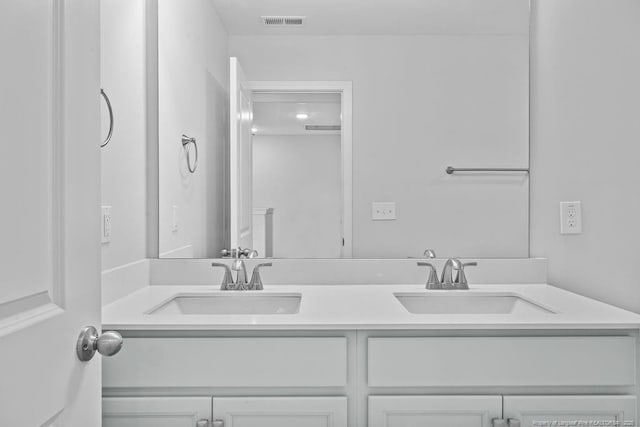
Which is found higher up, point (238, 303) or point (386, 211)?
point (386, 211)

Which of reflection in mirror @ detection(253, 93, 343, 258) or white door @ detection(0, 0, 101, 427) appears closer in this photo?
white door @ detection(0, 0, 101, 427)

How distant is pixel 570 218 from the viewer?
1541 millimetres

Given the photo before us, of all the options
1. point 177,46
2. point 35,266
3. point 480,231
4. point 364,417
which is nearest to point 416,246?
point 480,231

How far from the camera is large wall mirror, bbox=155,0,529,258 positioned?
172cm

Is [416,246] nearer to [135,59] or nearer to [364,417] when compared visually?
[364,417]

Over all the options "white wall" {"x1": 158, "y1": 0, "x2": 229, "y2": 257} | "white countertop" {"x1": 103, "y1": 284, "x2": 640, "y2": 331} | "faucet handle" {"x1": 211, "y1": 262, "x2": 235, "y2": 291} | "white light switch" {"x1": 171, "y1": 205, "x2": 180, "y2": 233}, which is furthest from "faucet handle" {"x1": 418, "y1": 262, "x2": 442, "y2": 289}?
"white light switch" {"x1": 171, "y1": 205, "x2": 180, "y2": 233}

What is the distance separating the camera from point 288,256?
5.66ft

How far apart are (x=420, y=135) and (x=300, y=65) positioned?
0.51 meters

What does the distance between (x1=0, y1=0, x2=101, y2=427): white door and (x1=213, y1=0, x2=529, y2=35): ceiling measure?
104 centimetres

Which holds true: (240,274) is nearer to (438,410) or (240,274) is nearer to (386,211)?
(386,211)

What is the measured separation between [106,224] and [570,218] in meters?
1.48

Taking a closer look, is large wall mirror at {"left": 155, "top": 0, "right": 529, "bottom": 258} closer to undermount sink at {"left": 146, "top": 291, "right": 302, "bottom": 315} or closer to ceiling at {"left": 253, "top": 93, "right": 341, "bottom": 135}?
ceiling at {"left": 253, "top": 93, "right": 341, "bottom": 135}

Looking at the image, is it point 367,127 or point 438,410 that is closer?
point 438,410

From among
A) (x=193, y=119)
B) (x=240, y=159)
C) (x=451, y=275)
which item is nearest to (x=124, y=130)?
(x=193, y=119)
